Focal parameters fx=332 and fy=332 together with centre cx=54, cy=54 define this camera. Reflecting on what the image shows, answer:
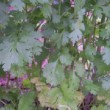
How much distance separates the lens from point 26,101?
1.77 metres

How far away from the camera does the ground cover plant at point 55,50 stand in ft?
4.79

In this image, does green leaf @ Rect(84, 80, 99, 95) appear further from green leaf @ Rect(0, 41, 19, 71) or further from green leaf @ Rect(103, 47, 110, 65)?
green leaf @ Rect(0, 41, 19, 71)

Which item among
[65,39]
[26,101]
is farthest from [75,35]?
A: [26,101]

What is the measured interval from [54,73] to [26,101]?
28 centimetres

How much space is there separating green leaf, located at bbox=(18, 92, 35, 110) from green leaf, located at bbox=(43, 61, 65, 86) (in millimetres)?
240

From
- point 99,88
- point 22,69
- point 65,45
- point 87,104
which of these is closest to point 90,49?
point 65,45

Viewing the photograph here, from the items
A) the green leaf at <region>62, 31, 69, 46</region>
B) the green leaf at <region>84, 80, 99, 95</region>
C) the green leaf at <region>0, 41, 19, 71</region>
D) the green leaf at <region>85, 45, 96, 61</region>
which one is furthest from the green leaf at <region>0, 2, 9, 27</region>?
the green leaf at <region>84, 80, 99, 95</region>

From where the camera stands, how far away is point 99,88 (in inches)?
68.4

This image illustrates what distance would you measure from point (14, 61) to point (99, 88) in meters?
0.53

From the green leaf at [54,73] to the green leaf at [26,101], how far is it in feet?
0.79

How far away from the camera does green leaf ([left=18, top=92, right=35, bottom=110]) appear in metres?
1.76

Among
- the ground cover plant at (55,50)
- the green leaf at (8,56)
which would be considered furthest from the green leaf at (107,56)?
the green leaf at (8,56)

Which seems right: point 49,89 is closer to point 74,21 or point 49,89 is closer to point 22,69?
point 22,69

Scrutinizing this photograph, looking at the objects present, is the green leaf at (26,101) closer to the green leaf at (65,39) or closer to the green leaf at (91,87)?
the green leaf at (91,87)
